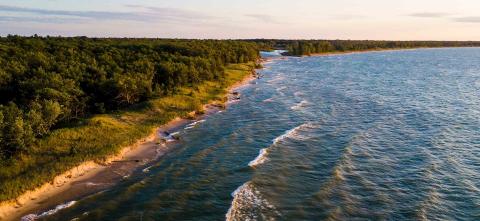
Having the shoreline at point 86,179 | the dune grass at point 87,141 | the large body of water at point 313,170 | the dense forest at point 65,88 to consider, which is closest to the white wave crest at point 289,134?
the large body of water at point 313,170

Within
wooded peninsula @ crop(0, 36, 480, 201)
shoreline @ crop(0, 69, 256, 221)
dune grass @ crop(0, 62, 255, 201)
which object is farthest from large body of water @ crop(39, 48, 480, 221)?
wooded peninsula @ crop(0, 36, 480, 201)

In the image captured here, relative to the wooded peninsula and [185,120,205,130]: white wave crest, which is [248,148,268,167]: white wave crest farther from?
the wooded peninsula

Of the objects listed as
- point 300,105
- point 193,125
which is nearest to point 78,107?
point 193,125

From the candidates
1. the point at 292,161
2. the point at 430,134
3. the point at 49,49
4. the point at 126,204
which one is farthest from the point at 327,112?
the point at 49,49

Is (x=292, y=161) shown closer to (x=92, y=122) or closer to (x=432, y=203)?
(x=432, y=203)

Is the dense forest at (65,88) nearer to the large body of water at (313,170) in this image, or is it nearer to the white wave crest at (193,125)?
the white wave crest at (193,125)

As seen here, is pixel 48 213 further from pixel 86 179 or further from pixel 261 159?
pixel 261 159
